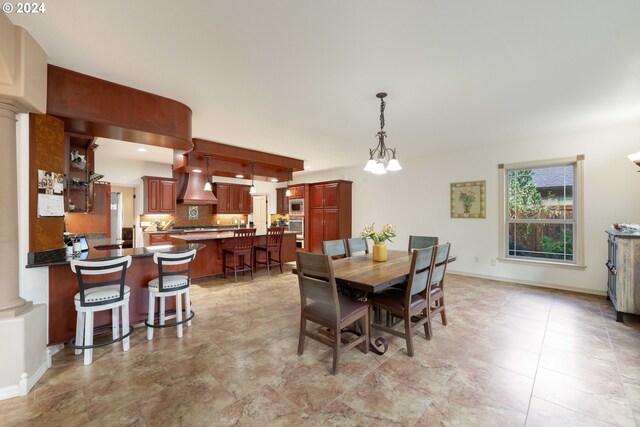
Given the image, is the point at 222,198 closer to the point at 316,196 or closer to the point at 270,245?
the point at 316,196

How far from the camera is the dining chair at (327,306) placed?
2062 millimetres

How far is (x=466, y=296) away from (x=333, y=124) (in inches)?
128

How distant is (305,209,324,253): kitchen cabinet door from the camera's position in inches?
284

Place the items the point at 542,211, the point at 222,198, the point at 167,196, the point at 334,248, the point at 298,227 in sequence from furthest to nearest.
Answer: the point at 298,227 → the point at 222,198 → the point at 167,196 → the point at 542,211 → the point at 334,248

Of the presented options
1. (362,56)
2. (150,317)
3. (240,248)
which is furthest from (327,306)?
(240,248)

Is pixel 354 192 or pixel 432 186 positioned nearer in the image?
pixel 432 186

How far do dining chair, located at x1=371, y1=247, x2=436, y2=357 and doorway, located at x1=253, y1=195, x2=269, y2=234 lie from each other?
664cm

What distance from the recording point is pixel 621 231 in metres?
3.21

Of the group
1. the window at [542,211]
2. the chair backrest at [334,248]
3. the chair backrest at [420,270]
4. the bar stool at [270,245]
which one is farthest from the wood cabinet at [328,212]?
the chair backrest at [420,270]

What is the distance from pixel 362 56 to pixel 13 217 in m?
2.92

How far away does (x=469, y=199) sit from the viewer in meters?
5.14

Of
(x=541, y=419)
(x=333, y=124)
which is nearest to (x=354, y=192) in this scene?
(x=333, y=124)

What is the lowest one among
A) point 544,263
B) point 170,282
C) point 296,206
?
point 544,263

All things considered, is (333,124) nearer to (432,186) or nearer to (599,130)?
(432,186)
